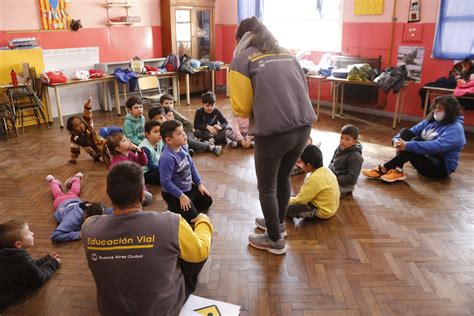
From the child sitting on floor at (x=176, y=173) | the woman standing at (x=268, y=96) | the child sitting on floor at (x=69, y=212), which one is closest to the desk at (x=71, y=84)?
the child sitting on floor at (x=69, y=212)

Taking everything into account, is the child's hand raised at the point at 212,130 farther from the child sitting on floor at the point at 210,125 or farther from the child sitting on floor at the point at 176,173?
the child sitting on floor at the point at 176,173

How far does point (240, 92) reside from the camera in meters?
2.40

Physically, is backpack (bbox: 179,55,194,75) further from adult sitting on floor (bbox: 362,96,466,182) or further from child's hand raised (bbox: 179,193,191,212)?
child's hand raised (bbox: 179,193,191,212)

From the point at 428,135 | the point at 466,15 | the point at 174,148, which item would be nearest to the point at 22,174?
the point at 174,148

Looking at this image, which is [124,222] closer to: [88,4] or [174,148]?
[174,148]

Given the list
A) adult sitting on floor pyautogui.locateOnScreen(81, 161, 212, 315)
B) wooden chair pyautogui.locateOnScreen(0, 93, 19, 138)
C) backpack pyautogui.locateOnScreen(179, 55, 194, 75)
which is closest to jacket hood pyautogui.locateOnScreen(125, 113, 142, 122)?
wooden chair pyautogui.locateOnScreen(0, 93, 19, 138)

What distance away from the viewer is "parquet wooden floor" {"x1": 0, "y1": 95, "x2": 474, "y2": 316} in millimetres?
2412

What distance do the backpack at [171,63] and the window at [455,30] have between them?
15.1ft

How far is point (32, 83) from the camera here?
21.3ft

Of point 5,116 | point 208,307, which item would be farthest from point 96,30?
point 208,307

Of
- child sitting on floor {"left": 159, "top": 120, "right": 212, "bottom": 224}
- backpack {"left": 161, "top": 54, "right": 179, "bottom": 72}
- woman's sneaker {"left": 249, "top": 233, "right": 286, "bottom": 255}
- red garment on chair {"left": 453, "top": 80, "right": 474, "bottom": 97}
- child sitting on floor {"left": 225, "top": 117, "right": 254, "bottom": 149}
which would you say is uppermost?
backpack {"left": 161, "top": 54, "right": 179, "bottom": 72}

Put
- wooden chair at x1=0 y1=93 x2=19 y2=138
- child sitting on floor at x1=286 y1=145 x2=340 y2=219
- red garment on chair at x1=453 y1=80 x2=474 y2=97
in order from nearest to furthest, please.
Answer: child sitting on floor at x1=286 y1=145 x2=340 y2=219
red garment on chair at x1=453 y1=80 x2=474 y2=97
wooden chair at x1=0 y1=93 x2=19 y2=138

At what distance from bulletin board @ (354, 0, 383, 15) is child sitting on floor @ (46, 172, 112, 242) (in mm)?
5593

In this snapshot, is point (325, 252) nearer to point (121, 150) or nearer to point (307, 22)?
point (121, 150)
